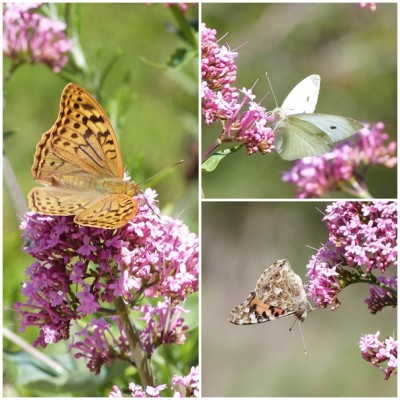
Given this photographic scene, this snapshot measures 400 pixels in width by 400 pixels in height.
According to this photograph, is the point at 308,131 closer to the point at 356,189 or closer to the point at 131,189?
the point at 356,189

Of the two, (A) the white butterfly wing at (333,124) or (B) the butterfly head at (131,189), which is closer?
(B) the butterfly head at (131,189)

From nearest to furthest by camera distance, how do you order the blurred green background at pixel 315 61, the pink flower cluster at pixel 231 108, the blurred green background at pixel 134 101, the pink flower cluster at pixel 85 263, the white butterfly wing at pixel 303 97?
the pink flower cluster at pixel 85 263 → the pink flower cluster at pixel 231 108 → the white butterfly wing at pixel 303 97 → the blurred green background at pixel 315 61 → the blurred green background at pixel 134 101

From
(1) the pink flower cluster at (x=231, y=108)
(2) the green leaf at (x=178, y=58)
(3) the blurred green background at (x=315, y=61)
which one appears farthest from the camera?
(3) the blurred green background at (x=315, y=61)

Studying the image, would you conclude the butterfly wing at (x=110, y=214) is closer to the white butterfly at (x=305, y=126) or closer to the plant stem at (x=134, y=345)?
the plant stem at (x=134, y=345)

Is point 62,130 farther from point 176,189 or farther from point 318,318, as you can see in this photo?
point 176,189

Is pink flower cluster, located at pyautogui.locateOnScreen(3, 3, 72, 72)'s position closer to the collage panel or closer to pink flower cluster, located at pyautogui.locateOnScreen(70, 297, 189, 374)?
the collage panel

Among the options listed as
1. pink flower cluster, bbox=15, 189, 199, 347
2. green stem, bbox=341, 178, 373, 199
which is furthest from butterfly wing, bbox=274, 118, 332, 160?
pink flower cluster, bbox=15, 189, 199, 347

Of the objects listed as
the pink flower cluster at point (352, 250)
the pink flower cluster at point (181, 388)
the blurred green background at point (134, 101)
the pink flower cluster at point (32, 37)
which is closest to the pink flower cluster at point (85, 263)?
the pink flower cluster at point (181, 388)

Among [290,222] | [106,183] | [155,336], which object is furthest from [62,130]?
[290,222]
